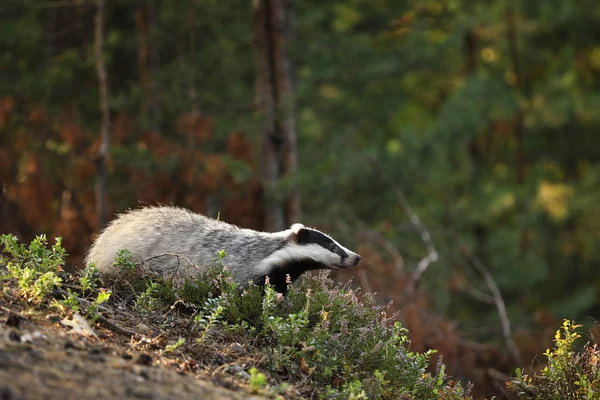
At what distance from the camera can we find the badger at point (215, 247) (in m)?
6.69

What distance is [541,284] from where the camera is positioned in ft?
83.1

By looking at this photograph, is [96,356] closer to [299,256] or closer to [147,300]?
[147,300]

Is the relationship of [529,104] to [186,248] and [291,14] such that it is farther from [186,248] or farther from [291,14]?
[186,248]

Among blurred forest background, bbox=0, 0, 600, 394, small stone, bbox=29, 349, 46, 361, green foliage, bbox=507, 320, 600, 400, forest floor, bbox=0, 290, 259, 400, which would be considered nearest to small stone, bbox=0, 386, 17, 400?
forest floor, bbox=0, 290, 259, 400

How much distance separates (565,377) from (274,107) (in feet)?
29.7

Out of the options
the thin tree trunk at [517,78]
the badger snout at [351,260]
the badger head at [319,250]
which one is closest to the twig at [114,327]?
the badger head at [319,250]

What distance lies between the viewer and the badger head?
22.8ft

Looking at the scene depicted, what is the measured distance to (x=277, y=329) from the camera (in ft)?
17.7

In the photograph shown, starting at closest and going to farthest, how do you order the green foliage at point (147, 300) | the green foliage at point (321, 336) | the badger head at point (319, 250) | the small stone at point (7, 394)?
the small stone at point (7, 394)
the green foliage at point (321, 336)
the green foliage at point (147, 300)
the badger head at point (319, 250)

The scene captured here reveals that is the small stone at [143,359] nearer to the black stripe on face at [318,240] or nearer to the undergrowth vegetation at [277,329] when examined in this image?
the undergrowth vegetation at [277,329]

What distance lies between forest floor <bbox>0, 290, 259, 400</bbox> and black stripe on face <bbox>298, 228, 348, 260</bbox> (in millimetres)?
2159

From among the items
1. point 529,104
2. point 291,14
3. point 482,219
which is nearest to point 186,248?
point 291,14

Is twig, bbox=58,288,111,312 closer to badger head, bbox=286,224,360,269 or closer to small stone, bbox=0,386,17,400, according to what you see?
small stone, bbox=0,386,17,400

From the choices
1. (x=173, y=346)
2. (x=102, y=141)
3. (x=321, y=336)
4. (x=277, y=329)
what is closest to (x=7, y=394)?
(x=173, y=346)
